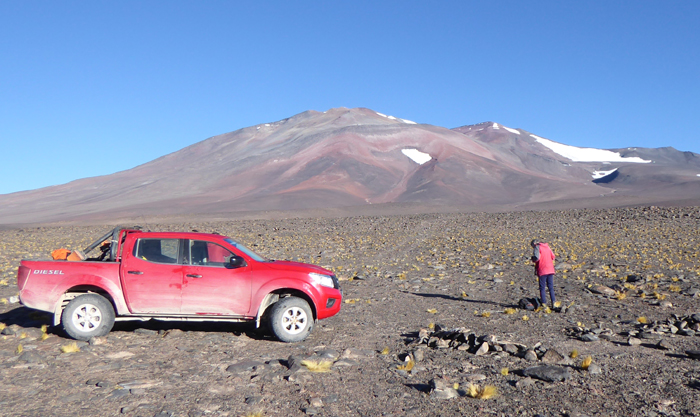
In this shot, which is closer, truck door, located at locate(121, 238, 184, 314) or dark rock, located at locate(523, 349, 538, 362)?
dark rock, located at locate(523, 349, 538, 362)

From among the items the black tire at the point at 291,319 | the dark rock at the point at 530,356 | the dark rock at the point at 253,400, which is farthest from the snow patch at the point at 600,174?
the dark rock at the point at 253,400

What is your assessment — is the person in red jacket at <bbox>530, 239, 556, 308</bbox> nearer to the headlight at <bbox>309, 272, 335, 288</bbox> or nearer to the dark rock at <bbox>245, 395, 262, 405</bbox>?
the headlight at <bbox>309, 272, 335, 288</bbox>

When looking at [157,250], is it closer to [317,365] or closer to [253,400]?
[317,365]

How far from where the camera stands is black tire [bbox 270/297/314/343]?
775 cm

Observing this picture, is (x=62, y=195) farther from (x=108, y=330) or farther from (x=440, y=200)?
(x=108, y=330)

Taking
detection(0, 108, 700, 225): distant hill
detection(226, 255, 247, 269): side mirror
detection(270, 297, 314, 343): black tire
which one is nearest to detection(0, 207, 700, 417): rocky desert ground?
detection(270, 297, 314, 343): black tire

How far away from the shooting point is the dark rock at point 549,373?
5879mm

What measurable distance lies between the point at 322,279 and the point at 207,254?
1.71 m

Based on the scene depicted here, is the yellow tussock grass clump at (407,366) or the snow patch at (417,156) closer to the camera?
the yellow tussock grass clump at (407,366)

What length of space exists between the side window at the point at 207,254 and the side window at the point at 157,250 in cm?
22

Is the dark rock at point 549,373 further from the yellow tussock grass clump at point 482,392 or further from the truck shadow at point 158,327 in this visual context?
the truck shadow at point 158,327

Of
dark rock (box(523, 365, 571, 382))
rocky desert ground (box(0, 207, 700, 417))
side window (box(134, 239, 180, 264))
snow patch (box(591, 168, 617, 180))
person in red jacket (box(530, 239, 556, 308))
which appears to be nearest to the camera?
rocky desert ground (box(0, 207, 700, 417))

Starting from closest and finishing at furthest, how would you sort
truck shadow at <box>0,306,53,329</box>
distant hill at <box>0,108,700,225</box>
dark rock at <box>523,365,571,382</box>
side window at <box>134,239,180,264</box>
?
dark rock at <box>523,365,571,382</box> → side window at <box>134,239,180,264</box> → truck shadow at <box>0,306,53,329</box> → distant hill at <box>0,108,700,225</box>

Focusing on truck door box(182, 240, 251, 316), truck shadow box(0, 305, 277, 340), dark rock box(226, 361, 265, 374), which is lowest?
dark rock box(226, 361, 265, 374)
